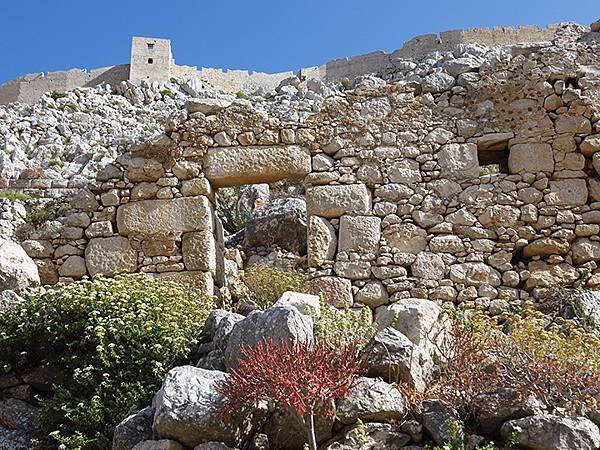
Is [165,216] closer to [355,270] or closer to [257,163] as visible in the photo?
[257,163]

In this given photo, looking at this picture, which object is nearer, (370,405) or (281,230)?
(370,405)

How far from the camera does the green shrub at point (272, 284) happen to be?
24.5 ft

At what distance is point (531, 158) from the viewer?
783 centimetres

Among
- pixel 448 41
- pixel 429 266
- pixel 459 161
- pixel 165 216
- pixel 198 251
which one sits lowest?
pixel 429 266

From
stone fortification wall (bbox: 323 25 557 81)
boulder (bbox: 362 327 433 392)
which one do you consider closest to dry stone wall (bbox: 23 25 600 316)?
boulder (bbox: 362 327 433 392)

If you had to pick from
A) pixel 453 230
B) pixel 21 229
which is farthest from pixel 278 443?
pixel 21 229

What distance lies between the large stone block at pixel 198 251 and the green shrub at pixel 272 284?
584mm

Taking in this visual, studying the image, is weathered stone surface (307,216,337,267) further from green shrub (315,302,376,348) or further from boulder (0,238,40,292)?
boulder (0,238,40,292)

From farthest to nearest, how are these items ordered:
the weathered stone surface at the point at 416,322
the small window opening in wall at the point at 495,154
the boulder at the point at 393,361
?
the small window opening in wall at the point at 495,154
the weathered stone surface at the point at 416,322
the boulder at the point at 393,361

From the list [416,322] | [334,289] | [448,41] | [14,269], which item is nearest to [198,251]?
[334,289]

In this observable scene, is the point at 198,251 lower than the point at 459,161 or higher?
lower

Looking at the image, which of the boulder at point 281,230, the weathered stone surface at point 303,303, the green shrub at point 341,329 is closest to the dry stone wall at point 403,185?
the boulder at point 281,230

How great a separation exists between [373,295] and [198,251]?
7.23ft

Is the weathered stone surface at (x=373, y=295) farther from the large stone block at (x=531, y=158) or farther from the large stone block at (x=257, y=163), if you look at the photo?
the large stone block at (x=531, y=158)
